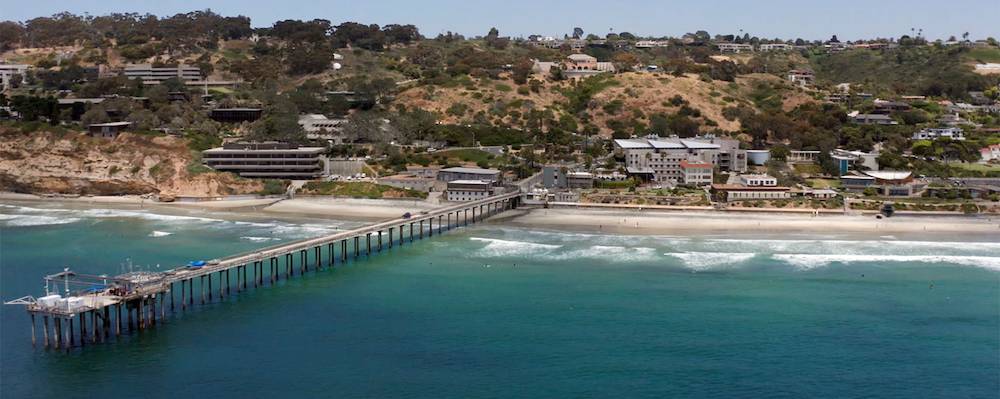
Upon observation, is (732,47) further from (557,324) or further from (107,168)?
(557,324)

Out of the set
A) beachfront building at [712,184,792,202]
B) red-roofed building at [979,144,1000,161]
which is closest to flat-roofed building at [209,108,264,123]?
beachfront building at [712,184,792,202]

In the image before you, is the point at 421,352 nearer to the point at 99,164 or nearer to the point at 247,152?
the point at 247,152

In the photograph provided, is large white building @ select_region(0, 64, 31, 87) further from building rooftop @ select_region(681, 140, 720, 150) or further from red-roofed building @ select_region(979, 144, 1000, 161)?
red-roofed building @ select_region(979, 144, 1000, 161)

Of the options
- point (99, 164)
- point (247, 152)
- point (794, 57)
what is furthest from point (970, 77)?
point (99, 164)

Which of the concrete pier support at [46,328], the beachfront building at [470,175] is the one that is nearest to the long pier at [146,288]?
the concrete pier support at [46,328]

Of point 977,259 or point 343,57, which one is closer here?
point 977,259

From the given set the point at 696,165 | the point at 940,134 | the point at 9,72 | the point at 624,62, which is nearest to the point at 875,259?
the point at 696,165
